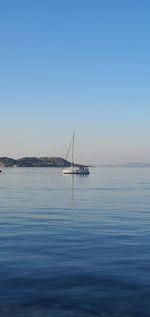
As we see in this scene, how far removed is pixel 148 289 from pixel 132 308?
2362 mm

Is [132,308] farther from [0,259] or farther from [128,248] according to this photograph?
[128,248]

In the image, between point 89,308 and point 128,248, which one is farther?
point 128,248

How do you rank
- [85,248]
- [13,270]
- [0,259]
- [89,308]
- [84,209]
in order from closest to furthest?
1. [89,308]
2. [13,270]
3. [0,259]
4. [85,248]
5. [84,209]

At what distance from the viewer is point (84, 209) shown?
186ft

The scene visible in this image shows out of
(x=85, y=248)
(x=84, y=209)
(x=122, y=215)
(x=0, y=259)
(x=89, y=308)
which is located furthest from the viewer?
(x=84, y=209)

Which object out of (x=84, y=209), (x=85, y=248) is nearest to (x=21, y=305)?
(x=85, y=248)

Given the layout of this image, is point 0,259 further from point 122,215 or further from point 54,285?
point 122,215

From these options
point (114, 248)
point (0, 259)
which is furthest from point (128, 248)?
point (0, 259)

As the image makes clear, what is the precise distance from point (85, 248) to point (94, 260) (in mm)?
3741

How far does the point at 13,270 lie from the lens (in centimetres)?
2259

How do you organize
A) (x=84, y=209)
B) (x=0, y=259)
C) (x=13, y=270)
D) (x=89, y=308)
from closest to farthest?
1. (x=89, y=308)
2. (x=13, y=270)
3. (x=0, y=259)
4. (x=84, y=209)

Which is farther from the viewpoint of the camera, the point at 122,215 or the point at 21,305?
the point at 122,215

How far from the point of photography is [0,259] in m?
25.2

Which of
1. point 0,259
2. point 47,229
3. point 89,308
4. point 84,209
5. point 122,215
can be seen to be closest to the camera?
point 89,308
